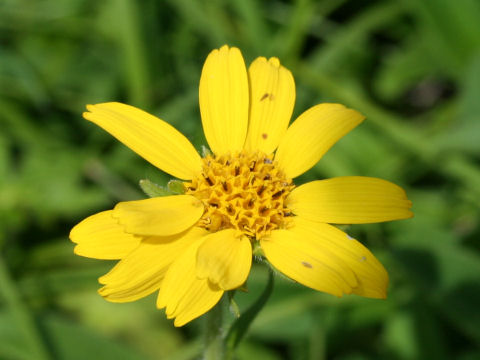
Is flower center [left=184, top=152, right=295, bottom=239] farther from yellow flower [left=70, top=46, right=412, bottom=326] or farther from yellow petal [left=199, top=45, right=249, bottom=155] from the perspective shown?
yellow petal [left=199, top=45, right=249, bottom=155]

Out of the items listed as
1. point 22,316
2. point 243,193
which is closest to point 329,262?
point 243,193

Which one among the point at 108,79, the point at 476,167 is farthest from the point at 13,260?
the point at 476,167

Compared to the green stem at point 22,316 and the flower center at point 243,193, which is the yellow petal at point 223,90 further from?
the green stem at point 22,316

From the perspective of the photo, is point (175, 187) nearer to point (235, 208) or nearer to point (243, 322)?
point (235, 208)

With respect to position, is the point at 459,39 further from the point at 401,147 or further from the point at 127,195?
the point at 127,195

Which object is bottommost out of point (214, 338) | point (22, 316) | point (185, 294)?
point (22, 316)

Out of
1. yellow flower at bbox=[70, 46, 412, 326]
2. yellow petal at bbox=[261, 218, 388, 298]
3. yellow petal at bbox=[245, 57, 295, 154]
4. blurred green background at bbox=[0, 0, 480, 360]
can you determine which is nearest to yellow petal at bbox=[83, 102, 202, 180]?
yellow flower at bbox=[70, 46, 412, 326]
